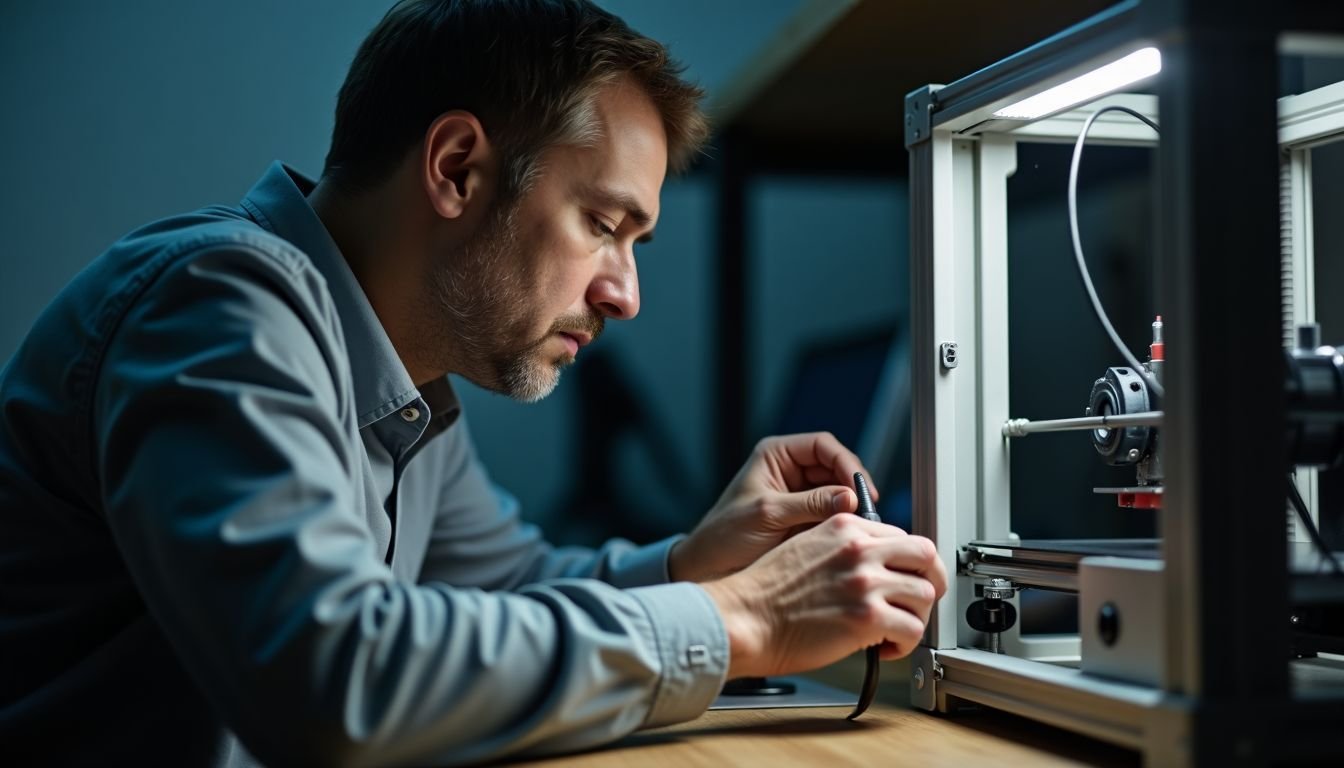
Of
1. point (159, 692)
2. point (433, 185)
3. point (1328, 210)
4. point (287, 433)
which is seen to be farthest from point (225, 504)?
point (1328, 210)

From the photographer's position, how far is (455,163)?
109cm

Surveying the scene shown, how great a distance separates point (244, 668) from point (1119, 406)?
0.65 m

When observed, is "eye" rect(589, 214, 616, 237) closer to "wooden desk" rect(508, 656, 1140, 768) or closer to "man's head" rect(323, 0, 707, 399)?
"man's head" rect(323, 0, 707, 399)

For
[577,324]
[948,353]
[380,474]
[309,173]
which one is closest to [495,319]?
[577,324]

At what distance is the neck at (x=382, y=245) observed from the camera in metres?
1.11

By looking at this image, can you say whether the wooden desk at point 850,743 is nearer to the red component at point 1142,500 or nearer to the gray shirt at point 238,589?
the gray shirt at point 238,589

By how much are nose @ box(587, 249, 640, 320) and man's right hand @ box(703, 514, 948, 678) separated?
0.41m

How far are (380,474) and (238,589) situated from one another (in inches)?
18.9

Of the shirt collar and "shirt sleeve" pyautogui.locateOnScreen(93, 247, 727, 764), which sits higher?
the shirt collar

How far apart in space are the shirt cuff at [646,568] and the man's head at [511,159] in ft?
0.83

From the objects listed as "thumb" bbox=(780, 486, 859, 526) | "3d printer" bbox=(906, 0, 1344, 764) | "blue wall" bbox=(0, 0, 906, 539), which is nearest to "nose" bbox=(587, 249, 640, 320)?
"thumb" bbox=(780, 486, 859, 526)

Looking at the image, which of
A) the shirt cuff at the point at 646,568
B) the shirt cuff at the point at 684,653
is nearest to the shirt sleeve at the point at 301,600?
the shirt cuff at the point at 684,653

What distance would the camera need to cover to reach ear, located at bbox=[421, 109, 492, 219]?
3.54ft

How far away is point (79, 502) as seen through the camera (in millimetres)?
858
